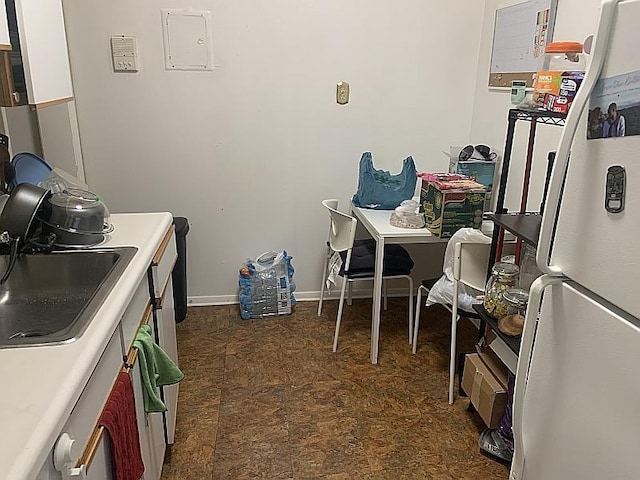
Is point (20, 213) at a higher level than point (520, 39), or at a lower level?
lower

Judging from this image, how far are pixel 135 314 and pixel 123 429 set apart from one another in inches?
13.2

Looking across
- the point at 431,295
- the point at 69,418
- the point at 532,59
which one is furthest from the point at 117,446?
the point at 532,59

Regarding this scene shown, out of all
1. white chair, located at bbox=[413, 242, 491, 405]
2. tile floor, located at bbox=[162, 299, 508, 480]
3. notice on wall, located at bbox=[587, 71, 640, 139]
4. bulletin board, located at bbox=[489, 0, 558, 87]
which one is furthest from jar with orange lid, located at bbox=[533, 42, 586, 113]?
tile floor, located at bbox=[162, 299, 508, 480]

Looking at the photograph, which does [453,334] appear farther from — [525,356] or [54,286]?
[54,286]

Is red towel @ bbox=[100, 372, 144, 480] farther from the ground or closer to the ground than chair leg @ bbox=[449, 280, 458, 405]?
farther from the ground

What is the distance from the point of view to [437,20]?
113 inches

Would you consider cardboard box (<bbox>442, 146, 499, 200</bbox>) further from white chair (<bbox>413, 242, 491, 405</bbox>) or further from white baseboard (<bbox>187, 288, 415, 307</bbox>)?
white baseboard (<bbox>187, 288, 415, 307</bbox>)

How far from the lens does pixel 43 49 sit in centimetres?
180

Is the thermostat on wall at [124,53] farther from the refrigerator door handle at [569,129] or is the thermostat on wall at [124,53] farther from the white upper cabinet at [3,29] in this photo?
the refrigerator door handle at [569,129]

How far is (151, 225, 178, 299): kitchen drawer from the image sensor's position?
5.43 feet

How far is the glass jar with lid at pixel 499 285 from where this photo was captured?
1812 millimetres

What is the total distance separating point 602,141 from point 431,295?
4.86ft

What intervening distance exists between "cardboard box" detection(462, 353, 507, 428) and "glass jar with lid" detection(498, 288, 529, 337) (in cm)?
27

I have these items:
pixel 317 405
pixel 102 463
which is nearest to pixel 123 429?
pixel 102 463
